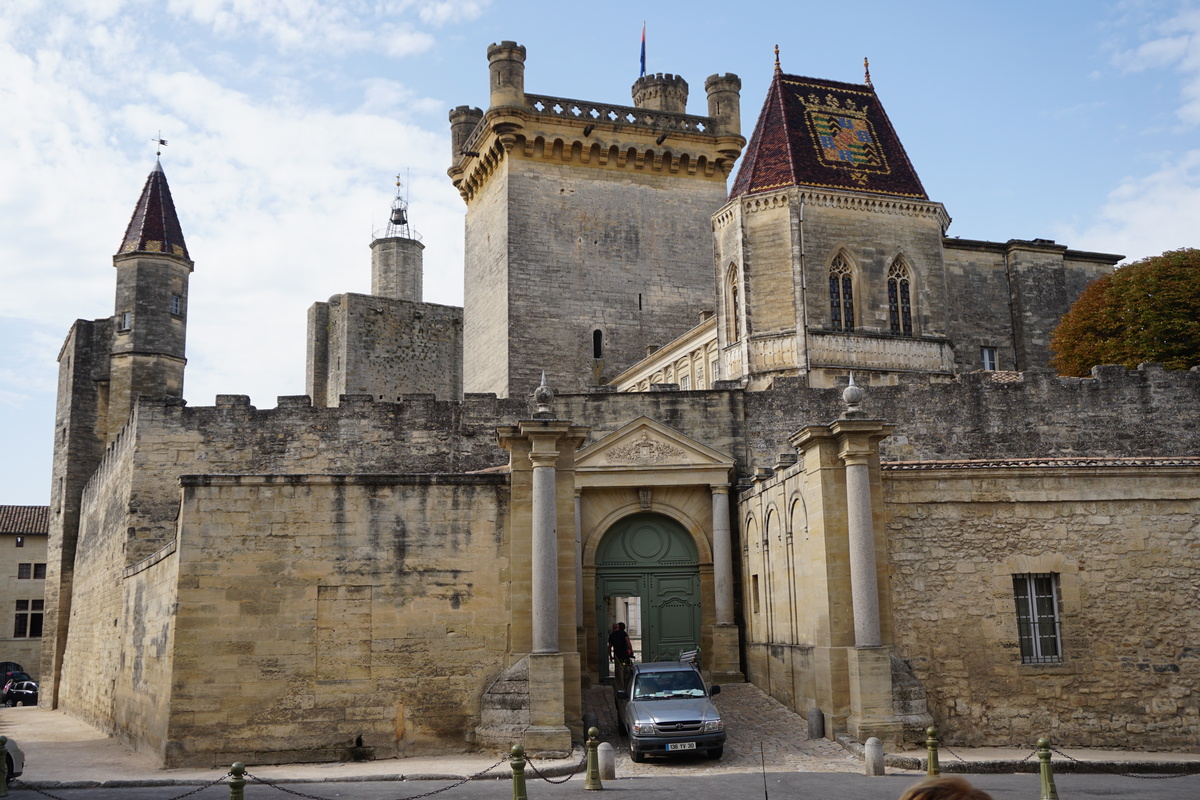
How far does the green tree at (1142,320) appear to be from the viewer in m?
28.0

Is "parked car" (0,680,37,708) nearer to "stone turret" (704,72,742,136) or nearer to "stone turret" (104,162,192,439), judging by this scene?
"stone turret" (104,162,192,439)

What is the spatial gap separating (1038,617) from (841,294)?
526 inches

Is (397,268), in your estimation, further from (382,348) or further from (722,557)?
(722,557)

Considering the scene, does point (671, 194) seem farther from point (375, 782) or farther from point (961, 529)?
point (375, 782)

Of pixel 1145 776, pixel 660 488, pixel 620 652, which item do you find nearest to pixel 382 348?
pixel 660 488

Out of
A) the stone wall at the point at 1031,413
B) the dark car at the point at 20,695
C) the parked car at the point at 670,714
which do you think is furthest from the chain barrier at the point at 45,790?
the dark car at the point at 20,695

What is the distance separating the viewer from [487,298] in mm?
35625

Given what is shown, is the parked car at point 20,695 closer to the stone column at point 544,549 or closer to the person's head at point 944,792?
A: the stone column at point 544,549

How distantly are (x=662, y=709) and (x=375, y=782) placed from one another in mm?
3558

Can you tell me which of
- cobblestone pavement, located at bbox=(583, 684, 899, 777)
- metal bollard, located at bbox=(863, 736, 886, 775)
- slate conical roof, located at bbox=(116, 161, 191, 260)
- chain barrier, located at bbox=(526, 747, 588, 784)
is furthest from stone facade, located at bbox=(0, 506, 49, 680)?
metal bollard, located at bbox=(863, 736, 886, 775)

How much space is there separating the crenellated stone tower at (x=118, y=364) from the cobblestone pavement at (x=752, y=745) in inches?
848

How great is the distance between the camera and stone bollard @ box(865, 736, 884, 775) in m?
12.6

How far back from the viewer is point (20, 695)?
37.6 meters

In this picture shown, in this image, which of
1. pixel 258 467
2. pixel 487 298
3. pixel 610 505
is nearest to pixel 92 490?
pixel 258 467
